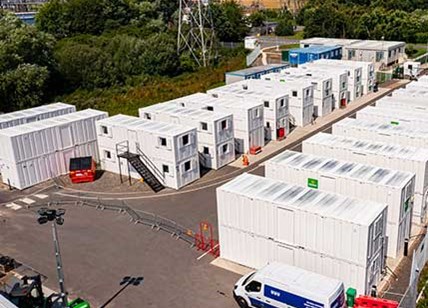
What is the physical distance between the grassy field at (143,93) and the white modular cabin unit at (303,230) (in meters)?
31.9

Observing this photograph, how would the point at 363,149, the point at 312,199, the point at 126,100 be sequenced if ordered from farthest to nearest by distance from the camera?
the point at 126,100, the point at 363,149, the point at 312,199

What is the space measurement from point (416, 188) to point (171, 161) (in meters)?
15.2

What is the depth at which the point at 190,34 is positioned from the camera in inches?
3063

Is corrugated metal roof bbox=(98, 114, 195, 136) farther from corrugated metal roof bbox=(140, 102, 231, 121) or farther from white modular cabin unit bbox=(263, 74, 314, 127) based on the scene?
white modular cabin unit bbox=(263, 74, 314, 127)

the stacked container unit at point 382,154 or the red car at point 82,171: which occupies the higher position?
the stacked container unit at point 382,154

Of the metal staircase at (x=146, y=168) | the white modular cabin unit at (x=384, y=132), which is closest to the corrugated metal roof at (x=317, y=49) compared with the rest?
the white modular cabin unit at (x=384, y=132)

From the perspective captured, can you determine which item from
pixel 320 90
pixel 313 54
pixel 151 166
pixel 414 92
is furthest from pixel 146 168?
pixel 313 54

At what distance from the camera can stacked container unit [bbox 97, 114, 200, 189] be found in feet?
109

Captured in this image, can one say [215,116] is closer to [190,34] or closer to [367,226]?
[367,226]

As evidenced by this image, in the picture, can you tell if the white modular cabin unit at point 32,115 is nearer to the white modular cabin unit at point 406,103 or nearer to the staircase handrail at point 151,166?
the staircase handrail at point 151,166

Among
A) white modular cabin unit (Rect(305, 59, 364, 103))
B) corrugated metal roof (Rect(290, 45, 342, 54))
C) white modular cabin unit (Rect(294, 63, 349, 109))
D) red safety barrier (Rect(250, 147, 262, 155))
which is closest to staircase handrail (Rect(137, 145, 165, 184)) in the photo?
red safety barrier (Rect(250, 147, 262, 155))

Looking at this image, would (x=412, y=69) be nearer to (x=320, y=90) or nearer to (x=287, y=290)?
(x=320, y=90)

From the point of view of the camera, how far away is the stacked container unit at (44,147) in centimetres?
3478

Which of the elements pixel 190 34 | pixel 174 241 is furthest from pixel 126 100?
pixel 174 241
